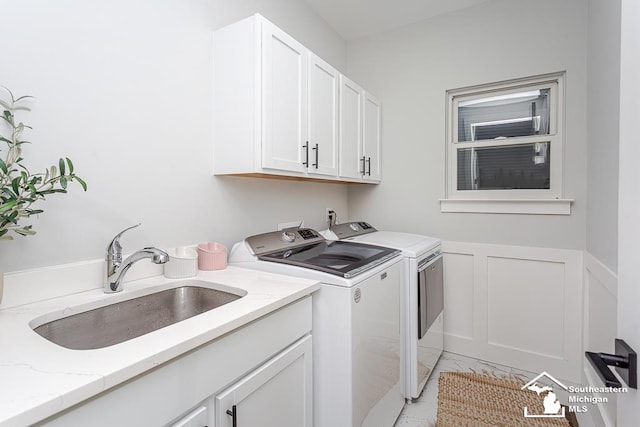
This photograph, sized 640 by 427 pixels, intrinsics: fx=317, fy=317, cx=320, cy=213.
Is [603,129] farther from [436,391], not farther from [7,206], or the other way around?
[7,206]

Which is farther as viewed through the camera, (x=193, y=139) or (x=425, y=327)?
(x=425, y=327)

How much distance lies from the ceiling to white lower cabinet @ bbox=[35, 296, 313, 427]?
7.48 ft

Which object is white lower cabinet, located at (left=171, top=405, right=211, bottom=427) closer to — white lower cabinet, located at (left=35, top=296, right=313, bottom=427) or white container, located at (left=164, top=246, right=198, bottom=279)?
white lower cabinet, located at (left=35, top=296, right=313, bottom=427)

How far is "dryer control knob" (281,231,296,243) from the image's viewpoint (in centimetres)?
188

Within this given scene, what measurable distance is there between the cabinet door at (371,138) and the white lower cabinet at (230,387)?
5.14 ft

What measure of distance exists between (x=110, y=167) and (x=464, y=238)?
2.36 metres

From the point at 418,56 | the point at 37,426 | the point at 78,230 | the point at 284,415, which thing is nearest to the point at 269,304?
the point at 284,415

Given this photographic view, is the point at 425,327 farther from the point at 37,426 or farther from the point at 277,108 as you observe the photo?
the point at 37,426

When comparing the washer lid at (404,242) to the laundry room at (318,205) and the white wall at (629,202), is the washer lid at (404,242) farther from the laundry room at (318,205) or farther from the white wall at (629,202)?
the white wall at (629,202)

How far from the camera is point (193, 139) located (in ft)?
5.21

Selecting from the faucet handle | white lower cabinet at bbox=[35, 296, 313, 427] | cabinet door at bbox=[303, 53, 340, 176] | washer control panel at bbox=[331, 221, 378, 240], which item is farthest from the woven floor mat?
the faucet handle

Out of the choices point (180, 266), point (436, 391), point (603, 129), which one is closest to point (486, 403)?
point (436, 391)

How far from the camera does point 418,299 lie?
1935 millimetres

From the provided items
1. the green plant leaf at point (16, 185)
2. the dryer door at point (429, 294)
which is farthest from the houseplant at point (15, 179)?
the dryer door at point (429, 294)
